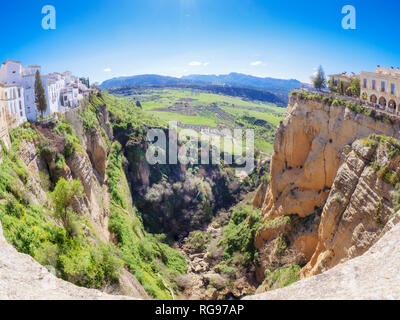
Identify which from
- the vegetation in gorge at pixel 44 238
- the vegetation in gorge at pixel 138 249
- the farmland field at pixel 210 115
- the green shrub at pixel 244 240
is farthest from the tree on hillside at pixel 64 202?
the farmland field at pixel 210 115

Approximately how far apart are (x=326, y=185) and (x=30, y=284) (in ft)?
88.3

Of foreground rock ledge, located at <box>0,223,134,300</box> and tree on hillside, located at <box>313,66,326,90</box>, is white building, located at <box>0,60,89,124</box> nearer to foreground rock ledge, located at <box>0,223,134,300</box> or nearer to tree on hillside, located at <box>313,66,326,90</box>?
foreground rock ledge, located at <box>0,223,134,300</box>

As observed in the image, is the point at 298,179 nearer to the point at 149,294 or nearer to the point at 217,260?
the point at 217,260

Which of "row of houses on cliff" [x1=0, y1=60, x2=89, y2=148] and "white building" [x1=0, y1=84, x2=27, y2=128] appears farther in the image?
"white building" [x1=0, y1=84, x2=27, y2=128]

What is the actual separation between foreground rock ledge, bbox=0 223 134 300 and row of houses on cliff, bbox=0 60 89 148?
1282 cm

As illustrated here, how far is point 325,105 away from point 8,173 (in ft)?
94.7

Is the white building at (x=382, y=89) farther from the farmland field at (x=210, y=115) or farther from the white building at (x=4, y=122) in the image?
the farmland field at (x=210, y=115)

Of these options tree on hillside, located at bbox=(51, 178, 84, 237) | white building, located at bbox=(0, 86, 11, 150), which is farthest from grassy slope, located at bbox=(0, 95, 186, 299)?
white building, located at bbox=(0, 86, 11, 150)

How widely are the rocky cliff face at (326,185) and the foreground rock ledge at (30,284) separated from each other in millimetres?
15810

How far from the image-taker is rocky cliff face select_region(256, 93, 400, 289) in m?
19.9

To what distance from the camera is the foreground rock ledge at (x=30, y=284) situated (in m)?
9.36

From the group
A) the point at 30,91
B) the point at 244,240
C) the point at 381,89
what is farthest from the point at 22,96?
the point at 381,89

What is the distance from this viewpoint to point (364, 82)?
32.5 m
